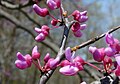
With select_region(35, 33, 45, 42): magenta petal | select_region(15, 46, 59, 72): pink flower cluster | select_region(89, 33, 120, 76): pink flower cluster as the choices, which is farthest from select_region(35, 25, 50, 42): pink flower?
select_region(89, 33, 120, 76): pink flower cluster

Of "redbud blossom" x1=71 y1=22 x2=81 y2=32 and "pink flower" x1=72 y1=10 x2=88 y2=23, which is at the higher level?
"pink flower" x1=72 y1=10 x2=88 y2=23

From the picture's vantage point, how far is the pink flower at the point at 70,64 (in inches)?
39.7

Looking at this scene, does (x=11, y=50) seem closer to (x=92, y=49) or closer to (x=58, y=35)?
(x=58, y=35)

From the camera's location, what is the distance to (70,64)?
105 cm

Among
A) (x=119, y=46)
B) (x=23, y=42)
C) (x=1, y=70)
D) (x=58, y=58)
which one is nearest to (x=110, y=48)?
(x=119, y=46)

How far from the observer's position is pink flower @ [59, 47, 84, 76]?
101 centimetres

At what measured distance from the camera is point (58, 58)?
109cm

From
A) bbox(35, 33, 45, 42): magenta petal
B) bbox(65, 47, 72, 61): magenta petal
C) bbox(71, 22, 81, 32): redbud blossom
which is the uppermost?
bbox(71, 22, 81, 32): redbud blossom

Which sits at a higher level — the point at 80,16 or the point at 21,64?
the point at 80,16

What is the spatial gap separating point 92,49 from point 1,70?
7.60 m

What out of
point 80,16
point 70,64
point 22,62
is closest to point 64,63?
point 70,64

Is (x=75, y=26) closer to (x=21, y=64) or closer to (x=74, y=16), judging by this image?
(x=74, y=16)

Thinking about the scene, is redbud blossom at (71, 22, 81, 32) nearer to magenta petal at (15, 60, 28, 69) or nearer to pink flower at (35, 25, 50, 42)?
pink flower at (35, 25, 50, 42)

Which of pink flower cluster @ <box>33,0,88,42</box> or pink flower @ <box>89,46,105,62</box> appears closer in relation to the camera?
pink flower @ <box>89,46,105,62</box>
